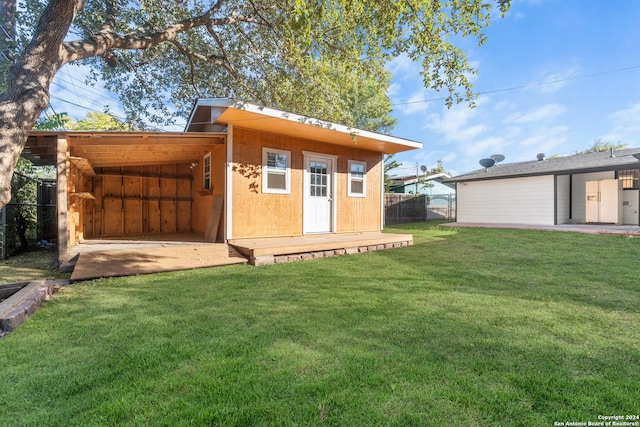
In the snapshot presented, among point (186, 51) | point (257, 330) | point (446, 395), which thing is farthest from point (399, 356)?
point (186, 51)

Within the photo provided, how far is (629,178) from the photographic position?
1227cm

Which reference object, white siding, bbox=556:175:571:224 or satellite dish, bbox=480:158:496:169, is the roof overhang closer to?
white siding, bbox=556:175:571:224

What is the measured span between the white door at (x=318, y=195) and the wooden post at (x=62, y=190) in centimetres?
479

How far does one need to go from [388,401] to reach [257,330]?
1388 mm

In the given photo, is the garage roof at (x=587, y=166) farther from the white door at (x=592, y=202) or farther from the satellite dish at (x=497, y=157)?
the satellite dish at (x=497, y=157)

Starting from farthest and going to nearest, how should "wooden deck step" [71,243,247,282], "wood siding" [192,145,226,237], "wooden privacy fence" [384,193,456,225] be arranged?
1. "wooden privacy fence" [384,193,456,225]
2. "wood siding" [192,145,226,237]
3. "wooden deck step" [71,243,247,282]

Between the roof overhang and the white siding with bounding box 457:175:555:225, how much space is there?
7724mm

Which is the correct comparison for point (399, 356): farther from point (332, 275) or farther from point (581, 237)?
point (581, 237)

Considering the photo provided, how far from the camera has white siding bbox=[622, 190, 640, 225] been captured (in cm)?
1211

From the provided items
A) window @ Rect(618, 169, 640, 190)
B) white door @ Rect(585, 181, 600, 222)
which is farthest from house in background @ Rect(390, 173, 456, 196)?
window @ Rect(618, 169, 640, 190)

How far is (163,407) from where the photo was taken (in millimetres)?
1622

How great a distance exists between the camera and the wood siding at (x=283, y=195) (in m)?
6.61

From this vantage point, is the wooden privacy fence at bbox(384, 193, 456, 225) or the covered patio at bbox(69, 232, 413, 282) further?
the wooden privacy fence at bbox(384, 193, 456, 225)

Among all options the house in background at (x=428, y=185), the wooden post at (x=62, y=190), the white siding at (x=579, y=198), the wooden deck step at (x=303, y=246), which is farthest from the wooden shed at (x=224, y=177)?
the house in background at (x=428, y=185)
